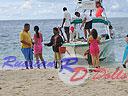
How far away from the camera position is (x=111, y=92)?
7.45 metres

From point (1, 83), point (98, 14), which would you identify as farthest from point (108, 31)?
point (1, 83)

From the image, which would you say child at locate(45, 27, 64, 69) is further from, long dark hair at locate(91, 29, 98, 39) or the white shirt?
the white shirt

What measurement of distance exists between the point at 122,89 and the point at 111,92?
379 mm

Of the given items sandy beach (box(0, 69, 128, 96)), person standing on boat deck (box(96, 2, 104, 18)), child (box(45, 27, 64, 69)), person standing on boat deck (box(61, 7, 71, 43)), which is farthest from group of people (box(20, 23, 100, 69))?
person standing on boat deck (box(96, 2, 104, 18))

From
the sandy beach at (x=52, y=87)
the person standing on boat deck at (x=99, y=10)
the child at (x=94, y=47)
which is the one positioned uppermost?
the person standing on boat deck at (x=99, y=10)

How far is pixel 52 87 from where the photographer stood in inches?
313

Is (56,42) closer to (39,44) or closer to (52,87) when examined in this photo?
(39,44)

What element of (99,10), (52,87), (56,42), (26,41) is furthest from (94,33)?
(99,10)

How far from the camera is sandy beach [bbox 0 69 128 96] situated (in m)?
7.43

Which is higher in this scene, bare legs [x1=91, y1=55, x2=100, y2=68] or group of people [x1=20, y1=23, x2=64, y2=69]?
group of people [x1=20, y1=23, x2=64, y2=69]

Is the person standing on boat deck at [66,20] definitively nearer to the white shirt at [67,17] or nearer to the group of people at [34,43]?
the white shirt at [67,17]

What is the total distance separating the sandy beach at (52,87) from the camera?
7434 millimetres

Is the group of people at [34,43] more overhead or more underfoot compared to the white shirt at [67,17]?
more underfoot

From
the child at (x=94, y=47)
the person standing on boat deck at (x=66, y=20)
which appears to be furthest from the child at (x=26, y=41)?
the person standing on boat deck at (x=66, y=20)
